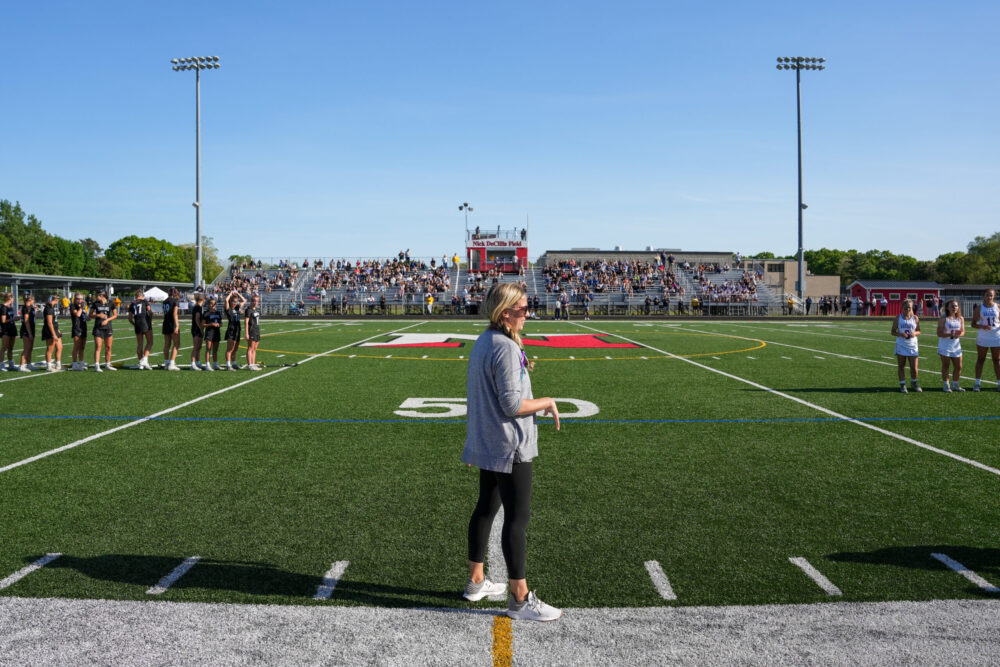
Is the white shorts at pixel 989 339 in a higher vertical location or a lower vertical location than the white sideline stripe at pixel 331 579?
higher

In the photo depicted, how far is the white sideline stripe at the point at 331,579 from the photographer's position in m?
3.91

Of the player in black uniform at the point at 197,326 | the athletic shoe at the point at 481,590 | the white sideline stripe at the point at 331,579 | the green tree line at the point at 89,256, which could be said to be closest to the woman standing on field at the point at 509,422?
the athletic shoe at the point at 481,590

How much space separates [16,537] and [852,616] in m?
5.14

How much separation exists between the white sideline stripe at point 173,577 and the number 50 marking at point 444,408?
16.9 ft

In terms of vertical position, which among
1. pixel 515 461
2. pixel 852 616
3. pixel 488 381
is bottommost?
pixel 852 616

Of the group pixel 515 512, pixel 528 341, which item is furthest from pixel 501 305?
pixel 528 341

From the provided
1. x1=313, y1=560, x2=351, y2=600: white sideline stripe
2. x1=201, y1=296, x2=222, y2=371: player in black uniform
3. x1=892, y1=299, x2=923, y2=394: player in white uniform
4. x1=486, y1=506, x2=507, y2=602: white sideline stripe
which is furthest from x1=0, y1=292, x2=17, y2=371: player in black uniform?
x1=892, y1=299, x2=923, y2=394: player in white uniform

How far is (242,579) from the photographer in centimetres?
410

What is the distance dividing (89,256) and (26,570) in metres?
134

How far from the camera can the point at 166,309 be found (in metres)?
15.0

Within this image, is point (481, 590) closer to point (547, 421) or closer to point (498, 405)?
point (498, 405)

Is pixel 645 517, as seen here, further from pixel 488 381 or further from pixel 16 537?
pixel 16 537

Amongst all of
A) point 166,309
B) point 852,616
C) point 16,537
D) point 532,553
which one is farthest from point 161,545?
point 166,309

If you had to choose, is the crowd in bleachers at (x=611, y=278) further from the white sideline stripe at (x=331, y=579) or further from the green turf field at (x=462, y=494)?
the white sideline stripe at (x=331, y=579)
